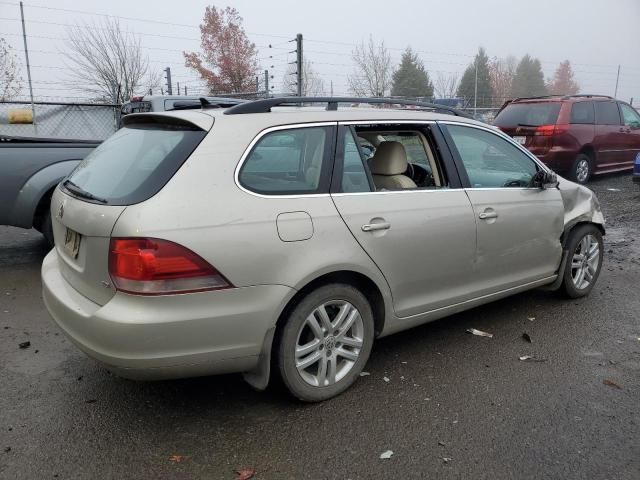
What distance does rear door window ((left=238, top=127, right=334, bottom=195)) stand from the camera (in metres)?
2.76

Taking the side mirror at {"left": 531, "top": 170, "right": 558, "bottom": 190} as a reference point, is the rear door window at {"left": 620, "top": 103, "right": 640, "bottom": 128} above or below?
above

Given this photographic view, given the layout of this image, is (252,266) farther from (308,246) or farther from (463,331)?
(463,331)

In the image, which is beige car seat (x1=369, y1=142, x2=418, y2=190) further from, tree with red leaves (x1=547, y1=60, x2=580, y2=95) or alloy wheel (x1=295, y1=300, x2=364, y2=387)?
tree with red leaves (x1=547, y1=60, x2=580, y2=95)

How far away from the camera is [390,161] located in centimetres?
376

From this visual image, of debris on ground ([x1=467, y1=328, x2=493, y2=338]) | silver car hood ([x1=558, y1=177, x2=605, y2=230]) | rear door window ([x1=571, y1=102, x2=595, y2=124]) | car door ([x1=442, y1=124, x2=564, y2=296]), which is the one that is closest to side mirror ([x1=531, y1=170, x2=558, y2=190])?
car door ([x1=442, y1=124, x2=564, y2=296])

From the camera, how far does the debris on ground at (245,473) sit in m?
2.42

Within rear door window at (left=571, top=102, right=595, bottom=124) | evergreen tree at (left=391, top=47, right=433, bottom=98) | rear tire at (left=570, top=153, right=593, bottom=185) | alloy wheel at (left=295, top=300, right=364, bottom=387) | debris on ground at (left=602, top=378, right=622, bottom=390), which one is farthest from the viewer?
evergreen tree at (left=391, top=47, right=433, bottom=98)

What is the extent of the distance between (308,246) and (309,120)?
776 millimetres

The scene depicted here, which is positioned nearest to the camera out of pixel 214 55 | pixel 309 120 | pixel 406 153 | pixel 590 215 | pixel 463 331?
pixel 309 120

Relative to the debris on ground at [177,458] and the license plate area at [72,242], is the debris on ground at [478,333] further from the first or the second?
the license plate area at [72,242]

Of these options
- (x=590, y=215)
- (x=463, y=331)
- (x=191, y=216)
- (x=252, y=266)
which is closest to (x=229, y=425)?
(x=252, y=266)

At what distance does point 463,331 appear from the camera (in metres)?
4.09

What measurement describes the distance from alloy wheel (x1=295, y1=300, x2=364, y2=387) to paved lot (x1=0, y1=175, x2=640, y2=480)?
180mm

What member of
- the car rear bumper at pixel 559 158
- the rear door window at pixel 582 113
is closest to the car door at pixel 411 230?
the car rear bumper at pixel 559 158
